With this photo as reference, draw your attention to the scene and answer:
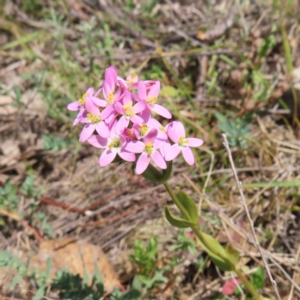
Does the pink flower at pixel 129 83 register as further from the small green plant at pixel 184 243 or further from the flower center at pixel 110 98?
the small green plant at pixel 184 243

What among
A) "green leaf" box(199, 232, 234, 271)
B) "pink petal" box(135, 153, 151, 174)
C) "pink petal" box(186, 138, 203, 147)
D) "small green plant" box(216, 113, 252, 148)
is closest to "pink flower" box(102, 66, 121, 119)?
"pink petal" box(135, 153, 151, 174)

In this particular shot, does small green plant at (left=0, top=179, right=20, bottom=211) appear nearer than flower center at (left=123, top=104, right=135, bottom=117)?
No

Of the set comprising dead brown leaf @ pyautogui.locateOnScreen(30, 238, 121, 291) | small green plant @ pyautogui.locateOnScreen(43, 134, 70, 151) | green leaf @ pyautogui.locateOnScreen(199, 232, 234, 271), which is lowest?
dead brown leaf @ pyautogui.locateOnScreen(30, 238, 121, 291)

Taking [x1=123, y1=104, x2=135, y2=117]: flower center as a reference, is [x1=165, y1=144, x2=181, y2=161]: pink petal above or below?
below

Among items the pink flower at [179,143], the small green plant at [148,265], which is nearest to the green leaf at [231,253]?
the small green plant at [148,265]

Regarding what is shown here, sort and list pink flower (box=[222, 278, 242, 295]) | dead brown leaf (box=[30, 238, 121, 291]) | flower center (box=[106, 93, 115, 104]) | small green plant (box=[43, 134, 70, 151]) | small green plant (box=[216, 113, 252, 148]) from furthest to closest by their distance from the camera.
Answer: small green plant (box=[43, 134, 70, 151]) → small green plant (box=[216, 113, 252, 148]) → dead brown leaf (box=[30, 238, 121, 291]) → pink flower (box=[222, 278, 242, 295]) → flower center (box=[106, 93, 115, 104])

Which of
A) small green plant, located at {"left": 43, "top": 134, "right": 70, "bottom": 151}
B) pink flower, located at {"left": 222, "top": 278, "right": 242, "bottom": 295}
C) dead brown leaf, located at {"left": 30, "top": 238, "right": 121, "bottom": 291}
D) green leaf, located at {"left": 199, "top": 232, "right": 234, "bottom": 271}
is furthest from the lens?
small green plant, located at {"left": 43, "top": 134, "right": 70, "bottom": 151}

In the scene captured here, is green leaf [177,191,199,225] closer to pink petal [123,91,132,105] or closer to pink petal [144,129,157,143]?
pink petal [144,129,157,143]

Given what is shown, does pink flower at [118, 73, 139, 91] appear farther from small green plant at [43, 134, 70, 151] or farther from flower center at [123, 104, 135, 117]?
small green plant at [43, 134, 70, 151]
